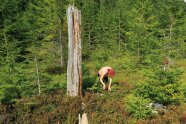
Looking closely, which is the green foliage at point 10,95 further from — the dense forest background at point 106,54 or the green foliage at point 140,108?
the green foliage at point 140,108

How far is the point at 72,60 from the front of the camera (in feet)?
48.2

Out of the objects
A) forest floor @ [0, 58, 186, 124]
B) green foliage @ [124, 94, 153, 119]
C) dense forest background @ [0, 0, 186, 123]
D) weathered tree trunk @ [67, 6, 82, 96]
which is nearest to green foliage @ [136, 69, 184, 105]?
dense forest background @ [0, 0, 186, 123]

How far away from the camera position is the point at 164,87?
42.6 feet

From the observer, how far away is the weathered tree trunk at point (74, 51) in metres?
14.4

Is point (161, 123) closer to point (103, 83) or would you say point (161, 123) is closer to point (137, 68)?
point (103, 83)

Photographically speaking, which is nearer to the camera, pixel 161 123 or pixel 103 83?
pixel 161 123

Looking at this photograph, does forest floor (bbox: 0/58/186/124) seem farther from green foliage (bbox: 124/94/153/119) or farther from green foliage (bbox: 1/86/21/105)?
green foliage (bbox: 1/86/21/105)

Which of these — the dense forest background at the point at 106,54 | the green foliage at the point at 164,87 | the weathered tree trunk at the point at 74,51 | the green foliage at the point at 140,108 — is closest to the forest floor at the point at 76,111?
the green foliage at the point at 140,108

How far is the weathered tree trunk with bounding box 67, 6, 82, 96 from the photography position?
567 inches

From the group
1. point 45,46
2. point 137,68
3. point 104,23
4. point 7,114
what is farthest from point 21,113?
point 104,23

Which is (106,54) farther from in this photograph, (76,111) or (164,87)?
(76,111)

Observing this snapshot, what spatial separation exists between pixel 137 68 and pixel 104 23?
60.6ft

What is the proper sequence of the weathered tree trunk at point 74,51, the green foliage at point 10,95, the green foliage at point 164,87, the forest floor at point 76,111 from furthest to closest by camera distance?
1. the weathered tree trunk at point 74,51
2. the green foliage at point 10,95
3. the green foliage at point 164,87
4. the forest floor at point 76,111

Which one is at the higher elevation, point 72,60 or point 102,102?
point 72,60
